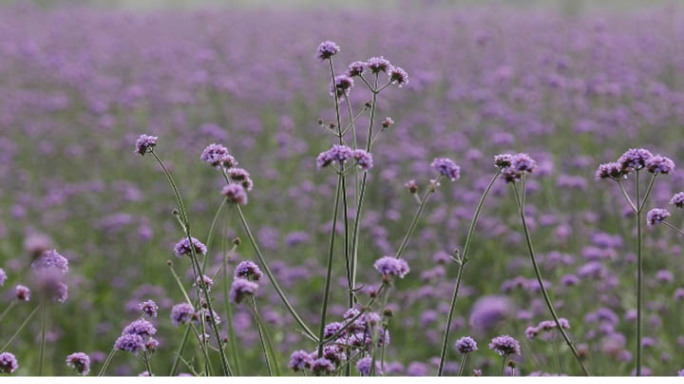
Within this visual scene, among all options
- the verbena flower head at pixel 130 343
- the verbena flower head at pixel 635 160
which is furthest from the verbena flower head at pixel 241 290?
the verbena flower head at pixel 635 160

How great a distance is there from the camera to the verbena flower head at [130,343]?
1.05 metres

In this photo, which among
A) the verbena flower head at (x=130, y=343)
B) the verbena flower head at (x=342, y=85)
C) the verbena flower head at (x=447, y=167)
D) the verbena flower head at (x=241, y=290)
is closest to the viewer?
the verbena flower head at (x=241, y=290)

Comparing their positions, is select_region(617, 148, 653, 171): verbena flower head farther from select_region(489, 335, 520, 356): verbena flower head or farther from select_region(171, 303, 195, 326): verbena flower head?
select_region(171, 303, 195, 326): verbena flower head

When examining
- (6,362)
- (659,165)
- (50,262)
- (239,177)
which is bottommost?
(6,362)

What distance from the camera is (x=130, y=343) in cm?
106

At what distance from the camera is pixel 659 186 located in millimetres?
3246

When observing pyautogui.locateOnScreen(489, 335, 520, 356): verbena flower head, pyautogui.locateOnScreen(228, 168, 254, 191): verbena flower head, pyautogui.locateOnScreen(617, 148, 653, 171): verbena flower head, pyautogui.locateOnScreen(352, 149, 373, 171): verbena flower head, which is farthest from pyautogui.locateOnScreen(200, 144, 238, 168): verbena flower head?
pyautogui.locateOnScreen(617, 148, 653, 171): verbena flower head

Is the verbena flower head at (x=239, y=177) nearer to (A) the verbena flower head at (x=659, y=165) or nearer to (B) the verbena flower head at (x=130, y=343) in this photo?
(B) the verbena flower head at (x=130, y=343)

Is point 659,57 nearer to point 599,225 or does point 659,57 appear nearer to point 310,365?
point 599,225

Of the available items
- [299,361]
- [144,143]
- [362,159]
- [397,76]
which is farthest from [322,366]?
[397,76]

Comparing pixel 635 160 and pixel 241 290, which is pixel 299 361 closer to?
pixel 241 290
